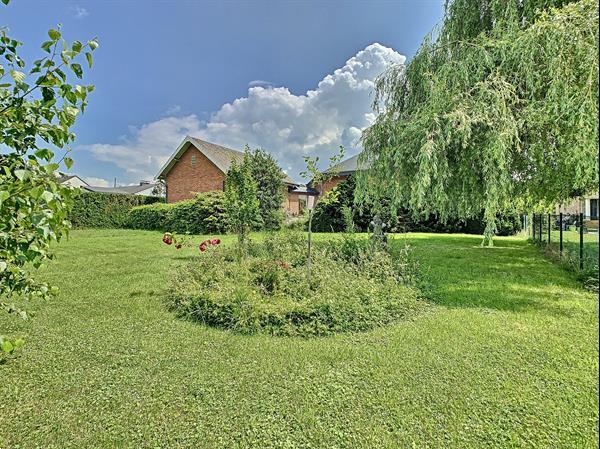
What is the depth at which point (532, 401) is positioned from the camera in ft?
9.08

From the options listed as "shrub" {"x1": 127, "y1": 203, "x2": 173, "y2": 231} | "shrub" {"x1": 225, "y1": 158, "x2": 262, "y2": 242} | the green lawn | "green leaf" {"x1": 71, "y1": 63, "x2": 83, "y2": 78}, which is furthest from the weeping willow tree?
"shrub" {"x1": 127, "y1": 203, "x2": 173, "y2": 231}

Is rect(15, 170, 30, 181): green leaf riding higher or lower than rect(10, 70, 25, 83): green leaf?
lower

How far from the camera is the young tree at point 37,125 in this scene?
4.79 feet

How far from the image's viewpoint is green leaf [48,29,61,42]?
4.97 feet

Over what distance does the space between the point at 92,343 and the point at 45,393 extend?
3.29 feet

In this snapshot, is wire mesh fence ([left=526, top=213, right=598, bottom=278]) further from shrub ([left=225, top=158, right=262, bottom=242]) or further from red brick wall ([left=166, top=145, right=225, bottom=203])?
red brick wall ([left=166, top=145, right=225, bottom=203])

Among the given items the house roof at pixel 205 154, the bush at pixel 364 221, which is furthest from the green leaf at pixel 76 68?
the house roof at pixel 205 154

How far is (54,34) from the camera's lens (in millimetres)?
1535

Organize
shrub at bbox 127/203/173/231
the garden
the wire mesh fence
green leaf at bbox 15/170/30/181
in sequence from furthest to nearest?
shrub at bbox 127/203/173/231 < the wire mesh fence < the garden < green leaf at bbox 15/170/30/181

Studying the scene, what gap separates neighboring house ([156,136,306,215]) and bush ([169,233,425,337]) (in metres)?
14.7

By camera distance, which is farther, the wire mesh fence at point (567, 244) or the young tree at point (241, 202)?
the wire mesh fence at point (567, 244)

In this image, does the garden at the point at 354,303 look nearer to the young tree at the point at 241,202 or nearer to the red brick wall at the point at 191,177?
the young tree at the point at 241,202

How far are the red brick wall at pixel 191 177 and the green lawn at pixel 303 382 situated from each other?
1681cm

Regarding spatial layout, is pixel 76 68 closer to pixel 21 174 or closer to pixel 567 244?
pixel 21 174
